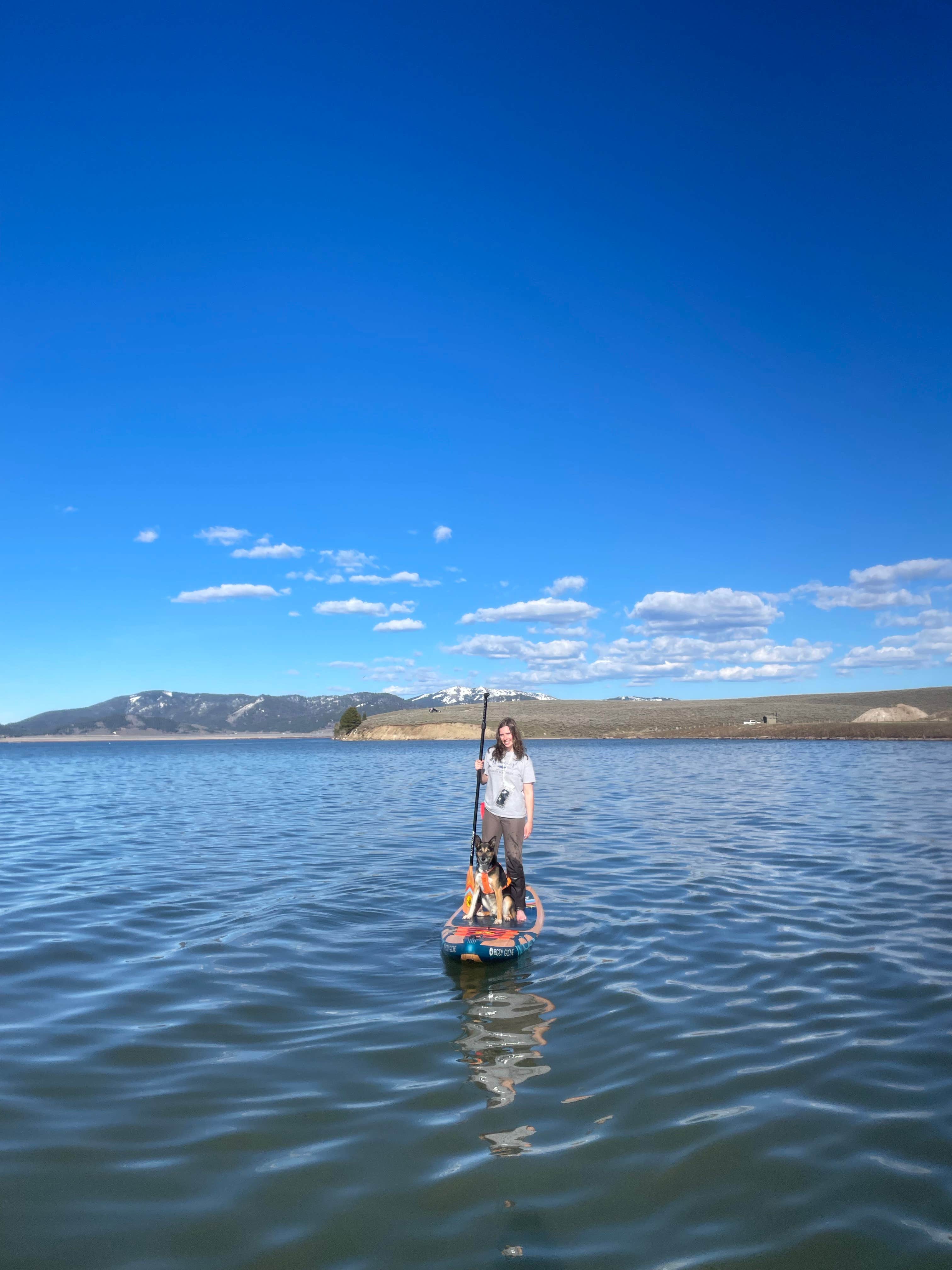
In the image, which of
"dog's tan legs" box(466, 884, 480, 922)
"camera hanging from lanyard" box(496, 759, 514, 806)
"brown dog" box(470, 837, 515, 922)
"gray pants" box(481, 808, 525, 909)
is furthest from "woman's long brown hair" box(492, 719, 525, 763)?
"dog's tan legs" box(466, 884, 480, 922)

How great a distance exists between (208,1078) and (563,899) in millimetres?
8352

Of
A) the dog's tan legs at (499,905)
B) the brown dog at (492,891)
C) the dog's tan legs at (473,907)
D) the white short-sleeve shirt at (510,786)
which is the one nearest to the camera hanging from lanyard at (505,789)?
the white short-sleeve shirt at (510,786)

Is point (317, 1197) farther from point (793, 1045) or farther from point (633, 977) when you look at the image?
point (633, 977)

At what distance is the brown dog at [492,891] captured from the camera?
39.5ft

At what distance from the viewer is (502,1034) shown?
8141 mm

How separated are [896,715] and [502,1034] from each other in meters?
129

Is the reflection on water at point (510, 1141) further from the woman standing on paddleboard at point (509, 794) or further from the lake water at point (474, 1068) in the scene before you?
the woman standing on paddleboard at point (509, 794)

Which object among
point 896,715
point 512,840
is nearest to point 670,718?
point 896,715

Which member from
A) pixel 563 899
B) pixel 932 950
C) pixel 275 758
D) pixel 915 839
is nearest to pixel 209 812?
pixel 563 899

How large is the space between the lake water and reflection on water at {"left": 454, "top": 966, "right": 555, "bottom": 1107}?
4 cm

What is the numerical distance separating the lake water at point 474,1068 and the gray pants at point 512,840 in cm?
81

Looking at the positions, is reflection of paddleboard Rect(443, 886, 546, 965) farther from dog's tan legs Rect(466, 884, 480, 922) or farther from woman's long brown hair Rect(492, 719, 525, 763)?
woman's long brown hair Rect(492, 719, 525, 763)

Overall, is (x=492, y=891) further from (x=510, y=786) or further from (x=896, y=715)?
(x=896, y=715)

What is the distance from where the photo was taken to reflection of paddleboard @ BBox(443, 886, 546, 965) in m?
10.3
